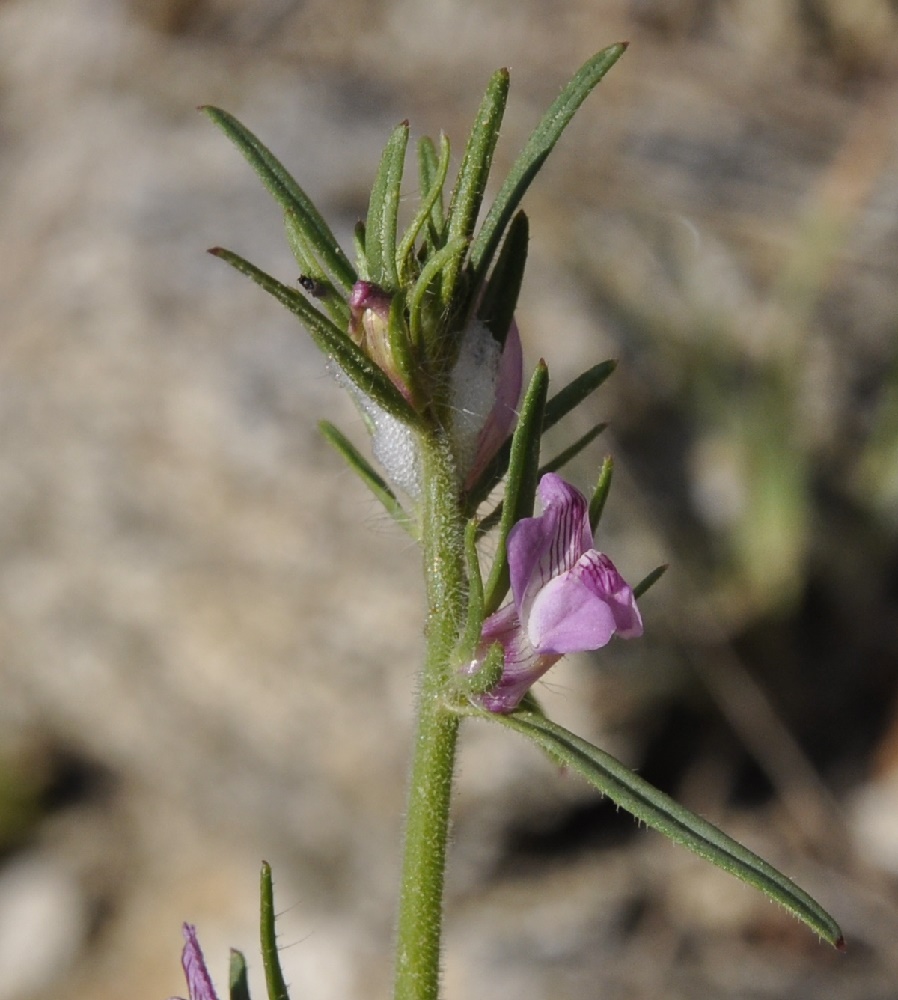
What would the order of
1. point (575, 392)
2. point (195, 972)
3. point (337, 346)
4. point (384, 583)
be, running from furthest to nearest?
point (384, 583)
point (575, 392)
point (195, 972)
point (337, 346)

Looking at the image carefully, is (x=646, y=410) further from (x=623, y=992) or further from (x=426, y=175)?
(x=426, y=175)

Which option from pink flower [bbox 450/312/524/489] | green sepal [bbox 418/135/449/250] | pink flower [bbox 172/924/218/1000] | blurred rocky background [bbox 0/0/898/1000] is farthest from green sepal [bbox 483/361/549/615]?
blurred rocky background [bbox 0/0/898/1000]

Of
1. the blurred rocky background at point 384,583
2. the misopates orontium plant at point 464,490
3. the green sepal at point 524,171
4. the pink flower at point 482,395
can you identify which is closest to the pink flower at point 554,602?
the misopates orontium plant at point 464,490

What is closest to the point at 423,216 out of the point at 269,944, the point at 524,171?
the point at 524,171

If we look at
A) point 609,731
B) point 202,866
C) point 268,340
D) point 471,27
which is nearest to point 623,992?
point 609,731

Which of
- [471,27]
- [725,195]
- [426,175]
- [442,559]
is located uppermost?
[471,27]

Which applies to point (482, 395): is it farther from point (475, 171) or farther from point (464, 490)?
point (475, 171)
